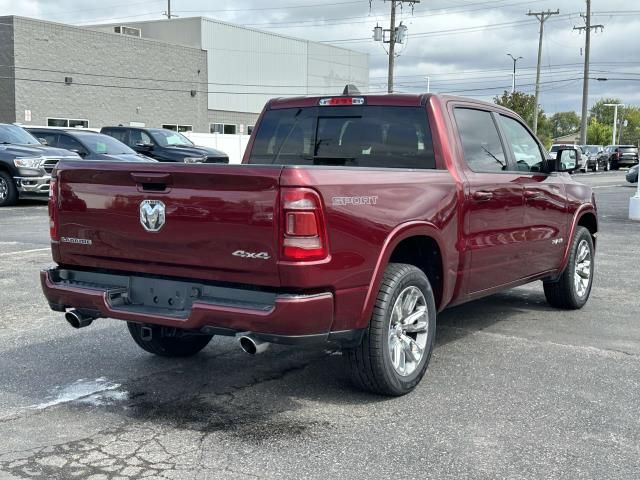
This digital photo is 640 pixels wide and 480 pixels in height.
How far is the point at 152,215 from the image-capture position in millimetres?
4496

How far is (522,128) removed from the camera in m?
6.94

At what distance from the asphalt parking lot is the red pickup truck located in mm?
347

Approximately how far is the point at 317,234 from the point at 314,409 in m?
1.19

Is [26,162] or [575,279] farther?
[26,162]

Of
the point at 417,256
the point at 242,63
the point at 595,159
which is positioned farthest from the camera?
the point at 242,63

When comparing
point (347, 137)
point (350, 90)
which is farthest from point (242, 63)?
point (347, 137)

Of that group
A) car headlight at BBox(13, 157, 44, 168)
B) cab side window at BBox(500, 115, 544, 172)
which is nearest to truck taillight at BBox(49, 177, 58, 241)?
cab side window at BBox(500, 115, 544, 172)

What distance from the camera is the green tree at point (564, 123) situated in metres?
182

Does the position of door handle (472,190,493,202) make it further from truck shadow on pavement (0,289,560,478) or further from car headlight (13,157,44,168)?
car headlight (13,157,44,168)

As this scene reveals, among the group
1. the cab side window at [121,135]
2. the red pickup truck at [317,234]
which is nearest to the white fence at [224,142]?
the cab side window at [121,135]

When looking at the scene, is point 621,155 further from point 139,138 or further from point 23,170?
point 23,170

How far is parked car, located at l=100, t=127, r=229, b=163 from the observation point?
73.4ft

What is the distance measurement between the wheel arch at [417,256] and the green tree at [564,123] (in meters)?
184

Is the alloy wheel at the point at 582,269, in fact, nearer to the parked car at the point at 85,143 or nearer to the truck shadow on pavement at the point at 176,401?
the truck shadow on pavement at the point at 176,401
